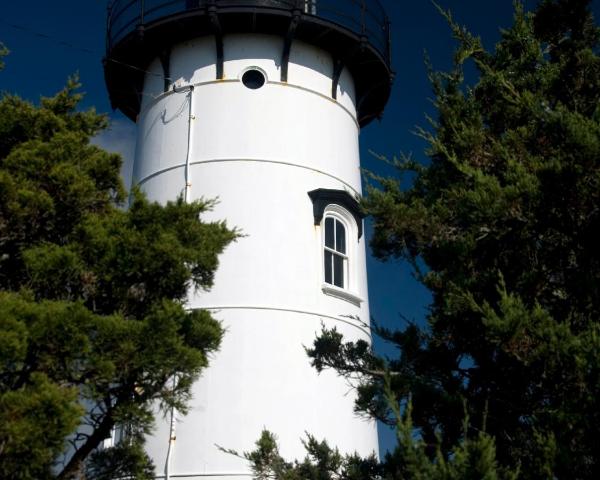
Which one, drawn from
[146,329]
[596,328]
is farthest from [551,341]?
[146,329]

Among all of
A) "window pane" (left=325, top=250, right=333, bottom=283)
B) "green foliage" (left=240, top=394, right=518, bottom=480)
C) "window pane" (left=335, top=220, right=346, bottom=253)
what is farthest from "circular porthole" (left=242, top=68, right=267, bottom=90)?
"green foliage" (left=240, top=394, right=518, bottom=480)

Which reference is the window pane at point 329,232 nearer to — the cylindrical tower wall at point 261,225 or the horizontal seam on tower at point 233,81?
the cylindrical tower wall at point 261,225

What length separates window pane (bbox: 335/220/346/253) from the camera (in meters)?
14.2

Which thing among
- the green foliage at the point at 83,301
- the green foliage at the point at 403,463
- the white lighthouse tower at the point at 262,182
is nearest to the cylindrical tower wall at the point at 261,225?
the white lighthouse tower at the point at 262,182

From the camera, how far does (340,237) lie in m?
14.3

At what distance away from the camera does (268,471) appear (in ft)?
29.1

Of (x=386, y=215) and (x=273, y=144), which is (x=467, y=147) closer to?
(x=386, y=215)

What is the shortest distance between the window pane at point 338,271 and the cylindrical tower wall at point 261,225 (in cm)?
13

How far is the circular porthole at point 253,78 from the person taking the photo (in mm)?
14609

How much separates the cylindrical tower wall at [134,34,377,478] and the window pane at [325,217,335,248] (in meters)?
0.25

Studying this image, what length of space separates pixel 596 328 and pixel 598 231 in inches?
36.2

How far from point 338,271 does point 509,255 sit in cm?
638

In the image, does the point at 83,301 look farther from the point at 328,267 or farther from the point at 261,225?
the point at 328,267

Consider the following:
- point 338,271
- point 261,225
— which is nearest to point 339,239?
point 338,271
